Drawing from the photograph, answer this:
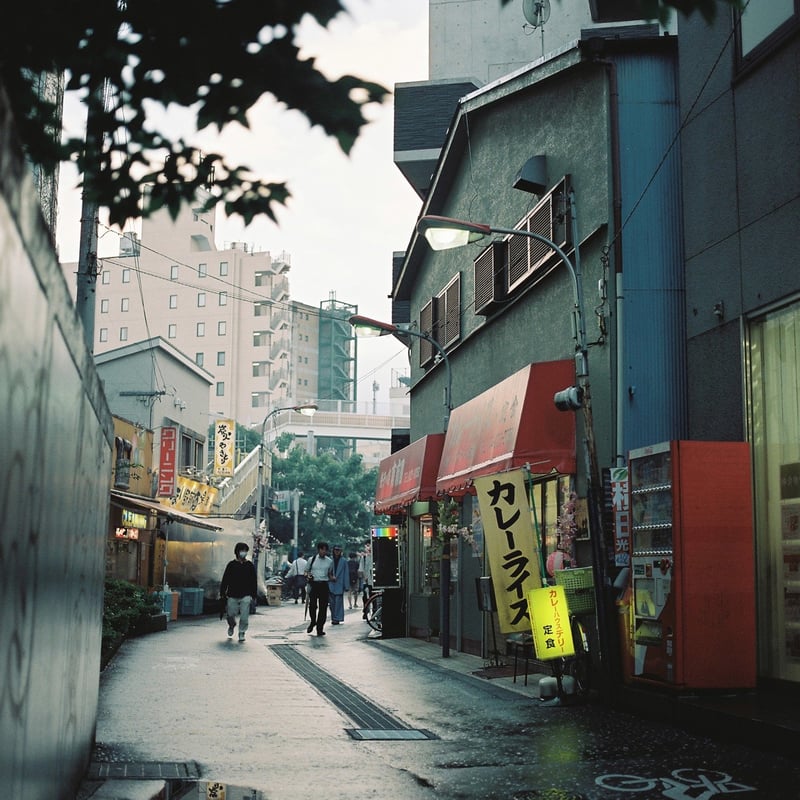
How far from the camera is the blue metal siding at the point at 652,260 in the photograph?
13.0 m

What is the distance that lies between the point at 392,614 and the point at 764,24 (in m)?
15.5

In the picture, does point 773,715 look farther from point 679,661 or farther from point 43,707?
point 43,707

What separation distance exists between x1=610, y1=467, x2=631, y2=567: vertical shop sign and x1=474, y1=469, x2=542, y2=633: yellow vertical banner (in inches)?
52.2

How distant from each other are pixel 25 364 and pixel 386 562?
22133 mm

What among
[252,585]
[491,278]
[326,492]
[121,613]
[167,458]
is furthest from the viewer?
[326,492]

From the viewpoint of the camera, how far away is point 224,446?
143 feet

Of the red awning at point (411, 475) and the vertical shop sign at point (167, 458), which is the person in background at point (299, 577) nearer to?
the vertical shop sign at point (167, 458)

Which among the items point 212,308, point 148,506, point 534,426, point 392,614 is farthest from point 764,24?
point 212,308

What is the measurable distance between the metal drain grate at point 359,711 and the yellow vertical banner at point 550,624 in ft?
5.89

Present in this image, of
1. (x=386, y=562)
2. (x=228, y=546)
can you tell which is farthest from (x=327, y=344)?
(x=386, y=562)

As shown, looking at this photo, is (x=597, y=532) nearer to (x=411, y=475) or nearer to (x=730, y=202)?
(x=730, y=202)

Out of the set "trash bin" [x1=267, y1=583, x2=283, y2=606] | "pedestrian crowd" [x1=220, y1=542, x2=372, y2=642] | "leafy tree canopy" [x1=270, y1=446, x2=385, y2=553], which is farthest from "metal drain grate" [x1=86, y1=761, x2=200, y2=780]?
"leafy tree canopy" [x1=270, y1=446, x2=385, y2=553]

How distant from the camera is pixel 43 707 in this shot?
4.45 m

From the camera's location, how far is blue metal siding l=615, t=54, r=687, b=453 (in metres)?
13.0
